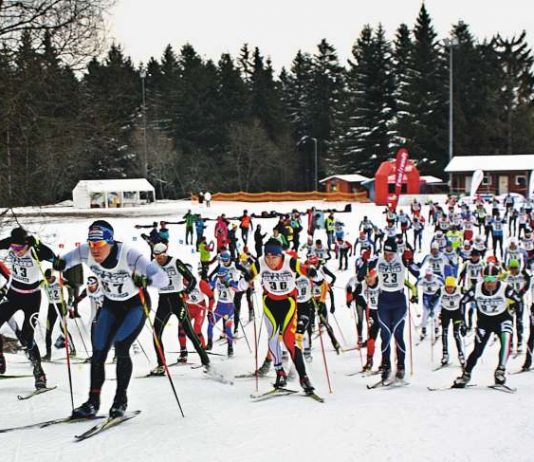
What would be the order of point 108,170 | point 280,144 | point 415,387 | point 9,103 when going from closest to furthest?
point 415,387 → point 9,103 → point 108,170 → point 280,144

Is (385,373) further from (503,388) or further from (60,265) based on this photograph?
(60,265)

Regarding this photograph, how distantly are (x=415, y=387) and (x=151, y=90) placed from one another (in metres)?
69.5

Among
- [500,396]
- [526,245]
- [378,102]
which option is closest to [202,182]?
[378,102]

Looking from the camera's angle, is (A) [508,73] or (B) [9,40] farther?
(A) [508,73]

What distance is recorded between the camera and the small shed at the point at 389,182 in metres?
43.9

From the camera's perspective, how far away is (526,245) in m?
20.3

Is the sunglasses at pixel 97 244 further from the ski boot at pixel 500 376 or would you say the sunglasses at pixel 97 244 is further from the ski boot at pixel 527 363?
the ski boot at pixel 527 363

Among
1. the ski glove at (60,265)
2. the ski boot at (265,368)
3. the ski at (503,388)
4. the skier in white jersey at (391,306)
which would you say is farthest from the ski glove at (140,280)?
the ski at (503,388)

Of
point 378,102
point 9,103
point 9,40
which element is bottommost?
point 9,103

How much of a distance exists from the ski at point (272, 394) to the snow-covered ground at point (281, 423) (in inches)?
4.2

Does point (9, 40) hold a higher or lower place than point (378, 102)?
lower

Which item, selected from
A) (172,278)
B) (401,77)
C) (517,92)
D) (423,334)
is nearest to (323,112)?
(401,77)

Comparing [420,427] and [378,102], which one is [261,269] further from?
[378,102]

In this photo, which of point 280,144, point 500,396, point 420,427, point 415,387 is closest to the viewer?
point 420,427
